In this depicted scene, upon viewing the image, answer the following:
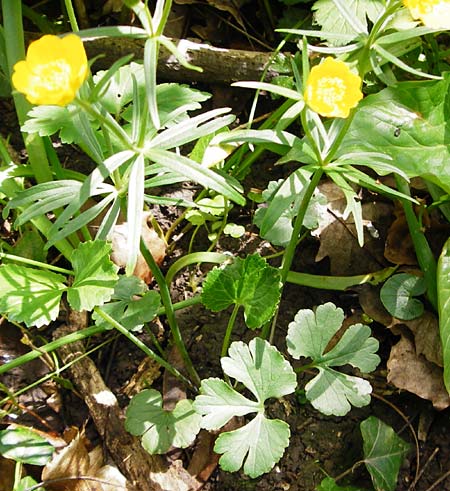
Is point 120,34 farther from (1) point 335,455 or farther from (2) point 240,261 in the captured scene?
(1) point 335,455

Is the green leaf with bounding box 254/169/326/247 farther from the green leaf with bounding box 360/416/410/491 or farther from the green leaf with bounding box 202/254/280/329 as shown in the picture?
the green leaf with bounding box 360/416/410/491

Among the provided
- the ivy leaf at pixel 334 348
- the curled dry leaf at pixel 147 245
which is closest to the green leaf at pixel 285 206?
the ivy leaf at pixel 334 348

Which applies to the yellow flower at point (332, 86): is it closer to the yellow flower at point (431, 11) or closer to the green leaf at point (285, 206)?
the yellow flower at point (431, 11)

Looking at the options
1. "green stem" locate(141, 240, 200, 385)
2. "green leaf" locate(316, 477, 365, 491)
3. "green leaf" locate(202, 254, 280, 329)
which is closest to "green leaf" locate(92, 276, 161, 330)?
"green stem" locate(141, 240, 200, 385)

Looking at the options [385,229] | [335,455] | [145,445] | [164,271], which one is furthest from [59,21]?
[335,455]

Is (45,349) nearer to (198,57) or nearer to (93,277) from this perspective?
(93,277)

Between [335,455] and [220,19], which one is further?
[220,19]
